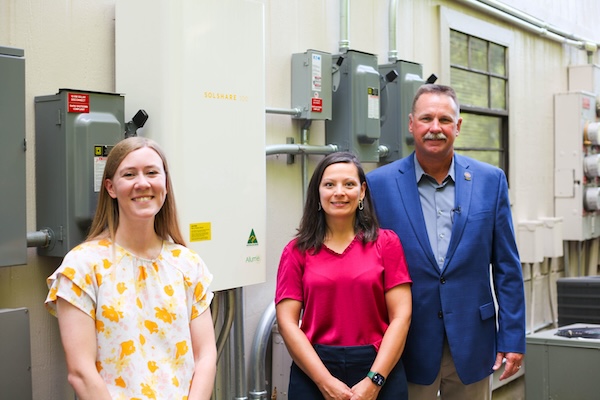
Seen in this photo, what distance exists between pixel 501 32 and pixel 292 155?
2.57 meters

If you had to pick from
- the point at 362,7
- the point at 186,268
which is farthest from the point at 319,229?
the point at 362,7

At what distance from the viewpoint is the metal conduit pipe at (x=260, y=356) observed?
3277mm

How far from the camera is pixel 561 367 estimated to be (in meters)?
3.65

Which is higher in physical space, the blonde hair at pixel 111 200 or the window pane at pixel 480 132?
the window pane at pixel 480 132

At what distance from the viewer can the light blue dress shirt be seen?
2.52 meters

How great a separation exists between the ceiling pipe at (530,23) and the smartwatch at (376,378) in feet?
10.6

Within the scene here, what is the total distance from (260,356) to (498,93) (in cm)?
303

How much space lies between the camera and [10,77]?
2.18 m

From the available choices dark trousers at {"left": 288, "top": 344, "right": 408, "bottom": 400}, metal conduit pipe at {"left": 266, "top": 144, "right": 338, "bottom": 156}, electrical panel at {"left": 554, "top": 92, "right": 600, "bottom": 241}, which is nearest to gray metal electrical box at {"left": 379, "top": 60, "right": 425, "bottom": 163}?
metal conduit pipe at {"left": 266, "top": 144, "right": 338, "bottom": 156}

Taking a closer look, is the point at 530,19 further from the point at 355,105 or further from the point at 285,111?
the point at 285,111

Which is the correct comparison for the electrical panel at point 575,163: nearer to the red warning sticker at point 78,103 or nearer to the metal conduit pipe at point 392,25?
the metal conduit pipe at point 392,25

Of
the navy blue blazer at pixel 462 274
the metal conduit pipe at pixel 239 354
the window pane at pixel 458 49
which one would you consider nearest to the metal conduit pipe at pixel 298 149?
the metal conduit pipe at pixel 239 354

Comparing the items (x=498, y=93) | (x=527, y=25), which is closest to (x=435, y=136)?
(x=498, y=93)

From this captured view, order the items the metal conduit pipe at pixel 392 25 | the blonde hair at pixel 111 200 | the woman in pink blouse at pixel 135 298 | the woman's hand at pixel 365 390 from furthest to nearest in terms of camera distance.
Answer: the metal conduit pipe at pixel 392 25 → the woman's hand at pixel 365 390 → the blonde hair at pixel 111 200 → the woman in pink blouse at pixel 135 298
